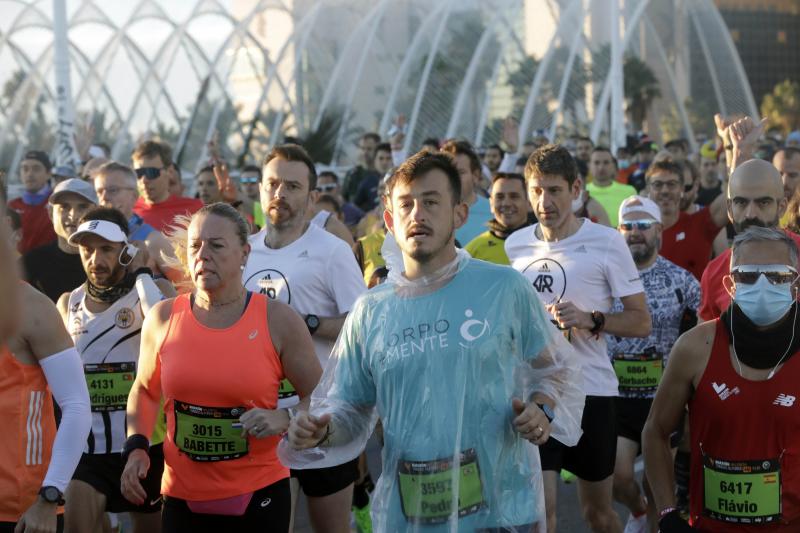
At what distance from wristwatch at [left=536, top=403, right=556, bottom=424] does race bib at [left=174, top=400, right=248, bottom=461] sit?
1309 millimetres

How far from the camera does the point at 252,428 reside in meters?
4.28

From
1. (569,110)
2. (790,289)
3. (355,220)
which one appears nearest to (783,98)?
(569,110)

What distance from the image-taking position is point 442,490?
3.75 m

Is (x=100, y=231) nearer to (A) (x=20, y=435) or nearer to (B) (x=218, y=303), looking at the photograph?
(B) (x=218, y=303)

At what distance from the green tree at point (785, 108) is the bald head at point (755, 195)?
8096 centimetres

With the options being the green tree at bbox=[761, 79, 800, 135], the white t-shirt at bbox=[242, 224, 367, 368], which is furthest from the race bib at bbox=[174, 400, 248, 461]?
the green tree at bbox=[761, 79, 800, 135]

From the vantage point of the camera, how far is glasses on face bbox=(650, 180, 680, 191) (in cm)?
884

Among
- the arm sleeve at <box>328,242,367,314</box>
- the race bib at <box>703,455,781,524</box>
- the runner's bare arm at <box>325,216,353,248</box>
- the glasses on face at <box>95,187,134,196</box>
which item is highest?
the glasses on face at <box>95,187,134,196</box>

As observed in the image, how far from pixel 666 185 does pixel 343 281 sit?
3.67 m

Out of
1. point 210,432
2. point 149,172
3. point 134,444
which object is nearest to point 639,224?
point 149,172

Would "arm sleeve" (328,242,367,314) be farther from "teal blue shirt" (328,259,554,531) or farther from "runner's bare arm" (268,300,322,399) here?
"teal blue shirt" (328,259,554,531)

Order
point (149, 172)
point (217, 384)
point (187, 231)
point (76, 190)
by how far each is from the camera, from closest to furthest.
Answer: point (217, 384), point (187, 231), point (76, 190), point (149, 172)

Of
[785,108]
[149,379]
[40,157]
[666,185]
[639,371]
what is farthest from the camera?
[785,108]

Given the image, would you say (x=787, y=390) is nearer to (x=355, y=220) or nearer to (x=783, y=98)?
(x=355, y=220)
